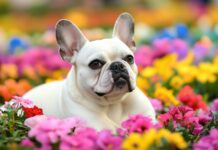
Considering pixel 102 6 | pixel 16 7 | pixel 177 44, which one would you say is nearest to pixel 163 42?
pixel 177 44

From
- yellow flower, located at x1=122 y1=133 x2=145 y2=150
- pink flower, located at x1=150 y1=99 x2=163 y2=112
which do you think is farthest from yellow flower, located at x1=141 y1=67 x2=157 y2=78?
yellow flower, located at x1=122 y1=133 x2=145 y2=150

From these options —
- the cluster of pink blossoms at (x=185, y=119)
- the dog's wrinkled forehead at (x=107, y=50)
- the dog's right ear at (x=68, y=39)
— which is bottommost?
the cluster of pink blossoms at (x=185, y=119)

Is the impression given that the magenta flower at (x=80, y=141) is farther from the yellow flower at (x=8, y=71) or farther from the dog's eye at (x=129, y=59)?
the yellow flower at (x=8, y=71)

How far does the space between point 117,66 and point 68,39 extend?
0.57 m

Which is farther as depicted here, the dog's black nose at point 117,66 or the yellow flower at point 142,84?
the yellow flower at point 142,84

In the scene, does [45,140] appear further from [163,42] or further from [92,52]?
[163,42]

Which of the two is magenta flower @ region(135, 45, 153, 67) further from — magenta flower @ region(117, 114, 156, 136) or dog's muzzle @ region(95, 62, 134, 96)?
magenta flower @ region(117, 114, 156, 136)

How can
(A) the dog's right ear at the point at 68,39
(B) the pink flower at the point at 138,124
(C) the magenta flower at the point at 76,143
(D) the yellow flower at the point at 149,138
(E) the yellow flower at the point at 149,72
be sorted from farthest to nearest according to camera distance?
(E) the yellow flower at the point at 149,72 → (A) the dog's right ear at the point at 68,39 → (B) the pink flower at the point at 138,124 → (C) the magenta flower at the point at 76,143 → (D) the yellow flower at the point at 149,138

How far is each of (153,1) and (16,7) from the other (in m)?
4.84

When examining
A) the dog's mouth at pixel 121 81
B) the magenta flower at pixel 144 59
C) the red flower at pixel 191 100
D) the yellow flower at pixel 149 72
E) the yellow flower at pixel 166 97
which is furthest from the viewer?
the magenta flower at pixel 144 59

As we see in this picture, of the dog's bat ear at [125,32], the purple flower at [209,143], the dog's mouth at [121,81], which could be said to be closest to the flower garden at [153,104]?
the purple flower at [209,143]

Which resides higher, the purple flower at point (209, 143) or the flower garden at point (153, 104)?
the flower garden at point (153, 104)

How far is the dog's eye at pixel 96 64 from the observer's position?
508 centimetres

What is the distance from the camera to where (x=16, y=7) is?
85.1 ft
